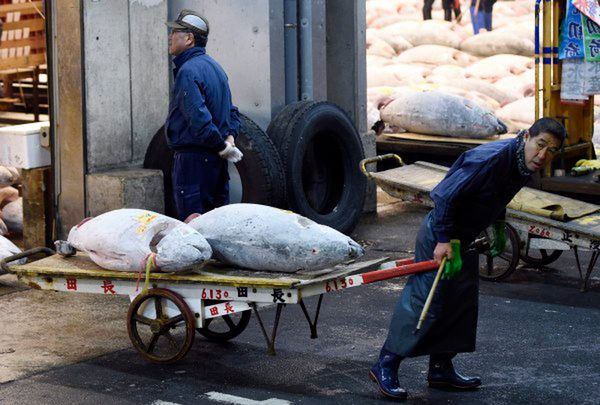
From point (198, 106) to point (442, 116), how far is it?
4.82 meters

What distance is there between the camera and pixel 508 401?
20.6ft

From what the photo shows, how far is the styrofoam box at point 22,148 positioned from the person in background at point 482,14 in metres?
14.0

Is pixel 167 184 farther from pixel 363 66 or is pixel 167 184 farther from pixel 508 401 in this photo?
pixel 508 401

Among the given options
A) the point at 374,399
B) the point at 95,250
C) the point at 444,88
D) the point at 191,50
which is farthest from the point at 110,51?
the point at 444,88

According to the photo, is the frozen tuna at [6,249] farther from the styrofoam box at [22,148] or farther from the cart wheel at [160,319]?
the cart wheel at [160,319]

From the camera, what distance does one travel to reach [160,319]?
263 inches

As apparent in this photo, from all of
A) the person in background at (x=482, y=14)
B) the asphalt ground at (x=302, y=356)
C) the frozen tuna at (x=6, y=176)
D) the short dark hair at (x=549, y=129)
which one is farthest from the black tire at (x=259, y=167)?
the person in background at (x=482, y=14)

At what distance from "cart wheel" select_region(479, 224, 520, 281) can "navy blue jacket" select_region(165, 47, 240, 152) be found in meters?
2.03

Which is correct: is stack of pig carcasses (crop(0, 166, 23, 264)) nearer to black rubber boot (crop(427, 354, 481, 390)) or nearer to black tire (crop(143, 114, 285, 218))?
black tire (crop(143, 114, 285, 218))

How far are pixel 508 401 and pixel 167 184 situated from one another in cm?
445

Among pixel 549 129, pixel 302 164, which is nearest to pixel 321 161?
pixel 302 164

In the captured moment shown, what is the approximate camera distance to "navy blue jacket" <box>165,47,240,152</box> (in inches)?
312

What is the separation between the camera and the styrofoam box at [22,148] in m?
9.73

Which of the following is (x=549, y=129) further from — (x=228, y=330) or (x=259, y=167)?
(x=259, y=167)
